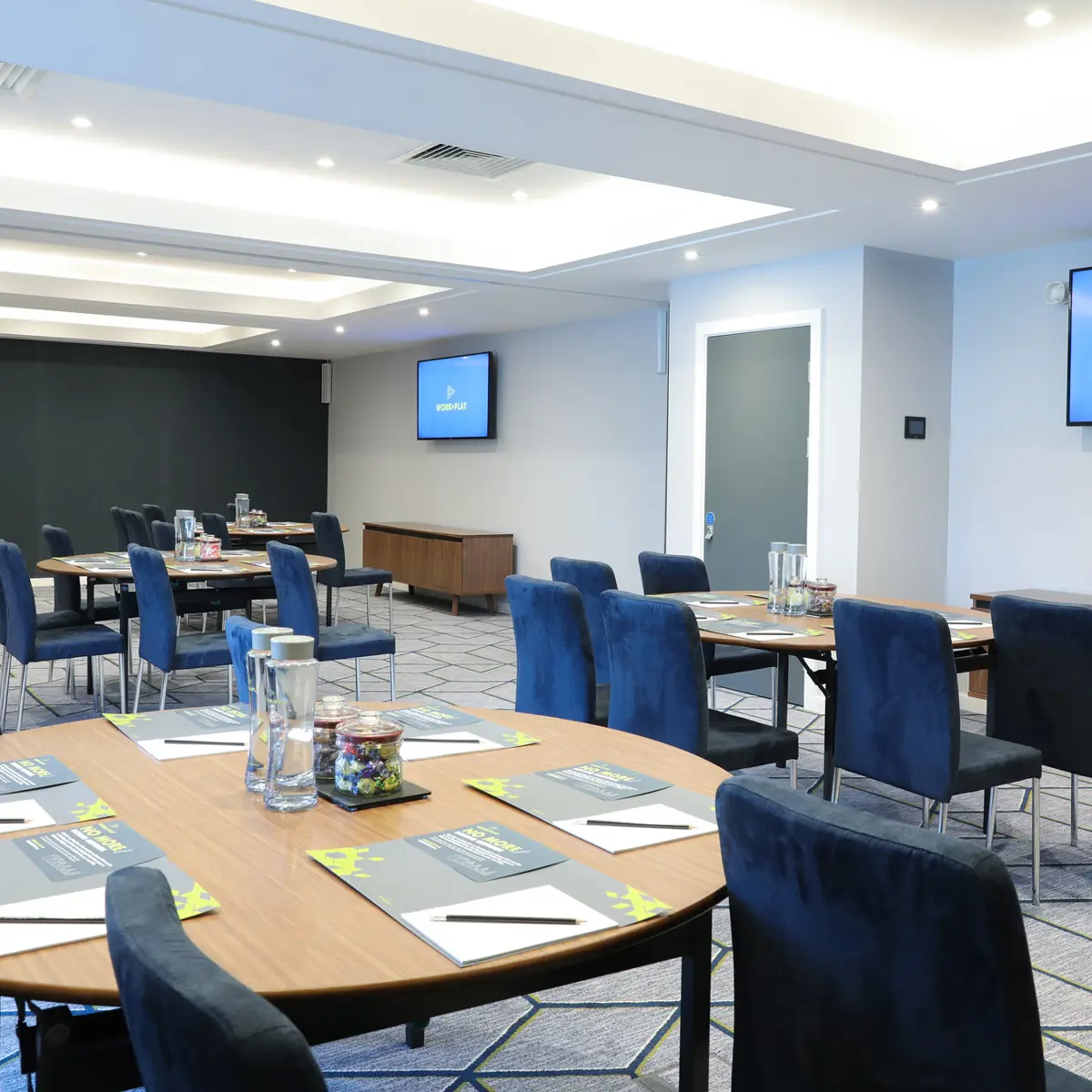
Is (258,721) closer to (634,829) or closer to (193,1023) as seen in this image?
(634,829)

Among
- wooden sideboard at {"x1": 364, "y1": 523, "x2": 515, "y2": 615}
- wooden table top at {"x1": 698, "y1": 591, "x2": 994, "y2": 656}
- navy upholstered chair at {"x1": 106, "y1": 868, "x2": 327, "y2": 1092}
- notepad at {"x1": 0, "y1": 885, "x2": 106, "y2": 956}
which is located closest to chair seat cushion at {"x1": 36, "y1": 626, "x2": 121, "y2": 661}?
wooden table top at {"x1": 698, "y1": 591, "x2": 994, "y2": 656}

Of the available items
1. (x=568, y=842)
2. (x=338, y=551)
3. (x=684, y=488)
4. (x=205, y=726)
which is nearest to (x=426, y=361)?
(x=338, y=551)

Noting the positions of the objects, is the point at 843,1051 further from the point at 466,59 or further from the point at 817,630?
the point at 466,59

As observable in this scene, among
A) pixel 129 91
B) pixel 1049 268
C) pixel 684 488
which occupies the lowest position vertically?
pixel 684 488

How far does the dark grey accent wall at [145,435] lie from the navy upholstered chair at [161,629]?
25.2 ft

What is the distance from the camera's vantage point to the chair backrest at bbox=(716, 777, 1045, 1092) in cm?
111

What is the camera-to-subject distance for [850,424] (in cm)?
600

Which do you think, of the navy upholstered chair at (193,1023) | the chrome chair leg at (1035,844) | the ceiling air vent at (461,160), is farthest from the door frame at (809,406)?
the navy upholstered chair at (193,1023)

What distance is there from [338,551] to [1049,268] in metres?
5.29

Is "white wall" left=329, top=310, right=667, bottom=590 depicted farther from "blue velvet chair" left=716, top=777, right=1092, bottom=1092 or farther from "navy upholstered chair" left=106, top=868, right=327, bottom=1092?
"navy upholstered chair" left=106, top=868, right=327, bottom=1092

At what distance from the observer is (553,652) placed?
370 centimetres

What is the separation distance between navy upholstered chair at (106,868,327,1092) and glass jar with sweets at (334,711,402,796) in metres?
0.84

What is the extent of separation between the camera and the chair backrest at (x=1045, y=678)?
3373 millimetres

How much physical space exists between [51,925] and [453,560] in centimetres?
857
